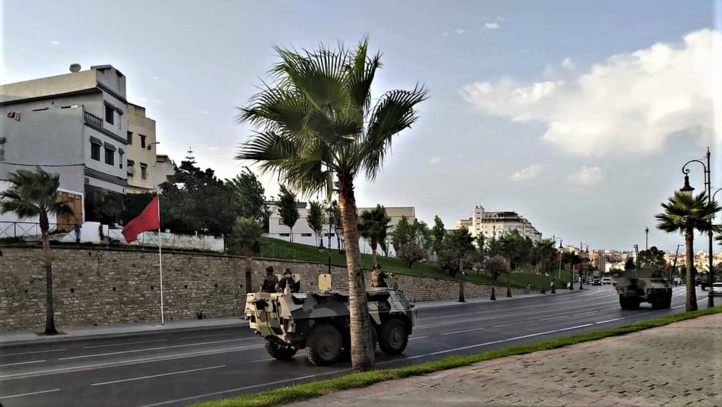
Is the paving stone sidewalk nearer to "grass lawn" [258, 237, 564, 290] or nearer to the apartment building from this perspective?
"grass lawn" [258, 237, 564, 290]

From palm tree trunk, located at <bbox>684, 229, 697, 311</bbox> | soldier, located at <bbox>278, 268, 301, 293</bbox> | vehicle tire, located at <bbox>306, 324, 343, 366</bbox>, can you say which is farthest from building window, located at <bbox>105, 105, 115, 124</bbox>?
palm tree trunk, located at <bbox>684, 229, 697, 311</bbox>

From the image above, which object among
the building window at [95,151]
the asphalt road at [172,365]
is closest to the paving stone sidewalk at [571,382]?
the asphalt road at [172,365]

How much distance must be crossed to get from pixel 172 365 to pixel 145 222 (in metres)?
17.2

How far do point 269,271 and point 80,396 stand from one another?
24.5 feet

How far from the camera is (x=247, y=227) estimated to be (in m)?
34.2

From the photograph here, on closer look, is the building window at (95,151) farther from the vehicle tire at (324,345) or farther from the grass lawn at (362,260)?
the vehicle tire at (324,345)

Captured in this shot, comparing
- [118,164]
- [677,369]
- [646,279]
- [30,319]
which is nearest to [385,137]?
[677,369]

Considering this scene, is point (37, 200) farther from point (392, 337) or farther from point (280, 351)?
point (392, 337)

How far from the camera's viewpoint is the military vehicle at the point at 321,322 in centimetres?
1347

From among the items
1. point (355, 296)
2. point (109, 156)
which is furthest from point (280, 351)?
point (109, 156)

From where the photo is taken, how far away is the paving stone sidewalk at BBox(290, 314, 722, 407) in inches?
296

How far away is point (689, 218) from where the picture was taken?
26812 millimetres

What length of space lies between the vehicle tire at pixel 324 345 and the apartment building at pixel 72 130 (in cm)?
2629

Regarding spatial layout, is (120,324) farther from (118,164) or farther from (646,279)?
(646,279)
